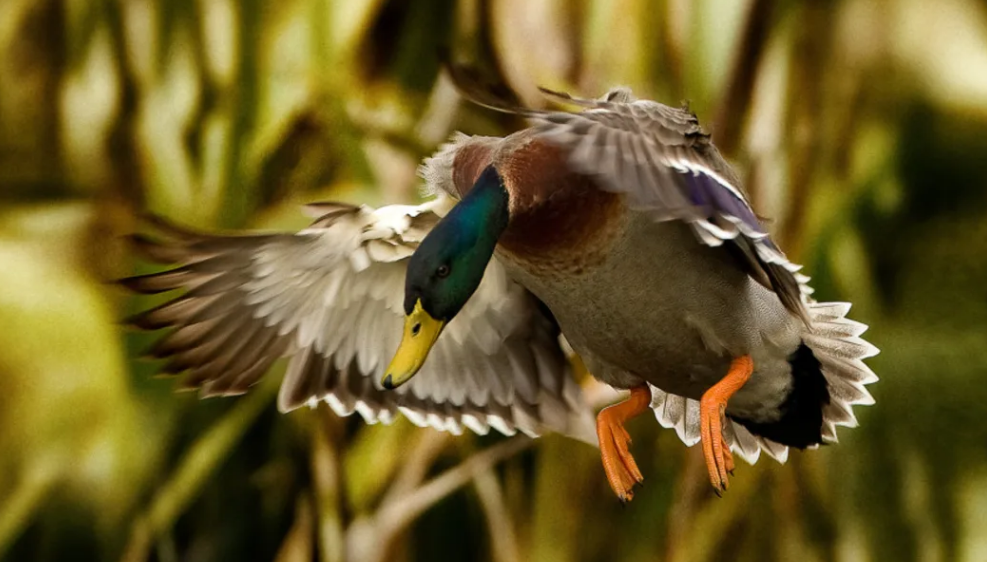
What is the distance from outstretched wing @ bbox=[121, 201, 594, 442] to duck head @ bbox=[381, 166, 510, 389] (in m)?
0.26

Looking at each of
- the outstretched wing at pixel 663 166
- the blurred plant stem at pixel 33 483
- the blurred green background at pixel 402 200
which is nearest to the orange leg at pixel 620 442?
the outstretched wing at pixel 663 166

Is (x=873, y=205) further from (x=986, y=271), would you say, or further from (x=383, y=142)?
(x=383, y=142)

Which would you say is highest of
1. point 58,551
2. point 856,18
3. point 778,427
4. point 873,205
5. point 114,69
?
point 856,18

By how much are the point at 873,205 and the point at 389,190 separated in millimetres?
805

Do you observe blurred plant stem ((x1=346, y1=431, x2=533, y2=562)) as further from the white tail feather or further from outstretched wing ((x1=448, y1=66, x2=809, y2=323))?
outstretched wing ((x1=448, y1=66, x2=809, y2=323))

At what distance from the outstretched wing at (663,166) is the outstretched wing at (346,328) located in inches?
11.4

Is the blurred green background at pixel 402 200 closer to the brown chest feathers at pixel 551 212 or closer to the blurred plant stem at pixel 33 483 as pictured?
the blurred plant stem at pixel 33 483

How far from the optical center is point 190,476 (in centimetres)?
186

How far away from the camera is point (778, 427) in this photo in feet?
4.52

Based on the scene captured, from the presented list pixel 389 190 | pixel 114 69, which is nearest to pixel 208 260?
pixel 389 190

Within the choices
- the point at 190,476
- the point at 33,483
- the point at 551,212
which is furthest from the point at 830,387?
the point at 33,483

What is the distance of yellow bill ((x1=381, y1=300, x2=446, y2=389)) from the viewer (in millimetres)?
922

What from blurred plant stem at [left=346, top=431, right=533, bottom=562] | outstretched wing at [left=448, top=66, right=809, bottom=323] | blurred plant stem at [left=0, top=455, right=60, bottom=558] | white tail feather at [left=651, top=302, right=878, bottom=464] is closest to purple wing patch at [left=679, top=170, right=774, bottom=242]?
outstretched wing at [left=448, top=66, right=809, bottom=323]

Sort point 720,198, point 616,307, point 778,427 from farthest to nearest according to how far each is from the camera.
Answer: point 778,427 < point 616,307 < point 720,198
